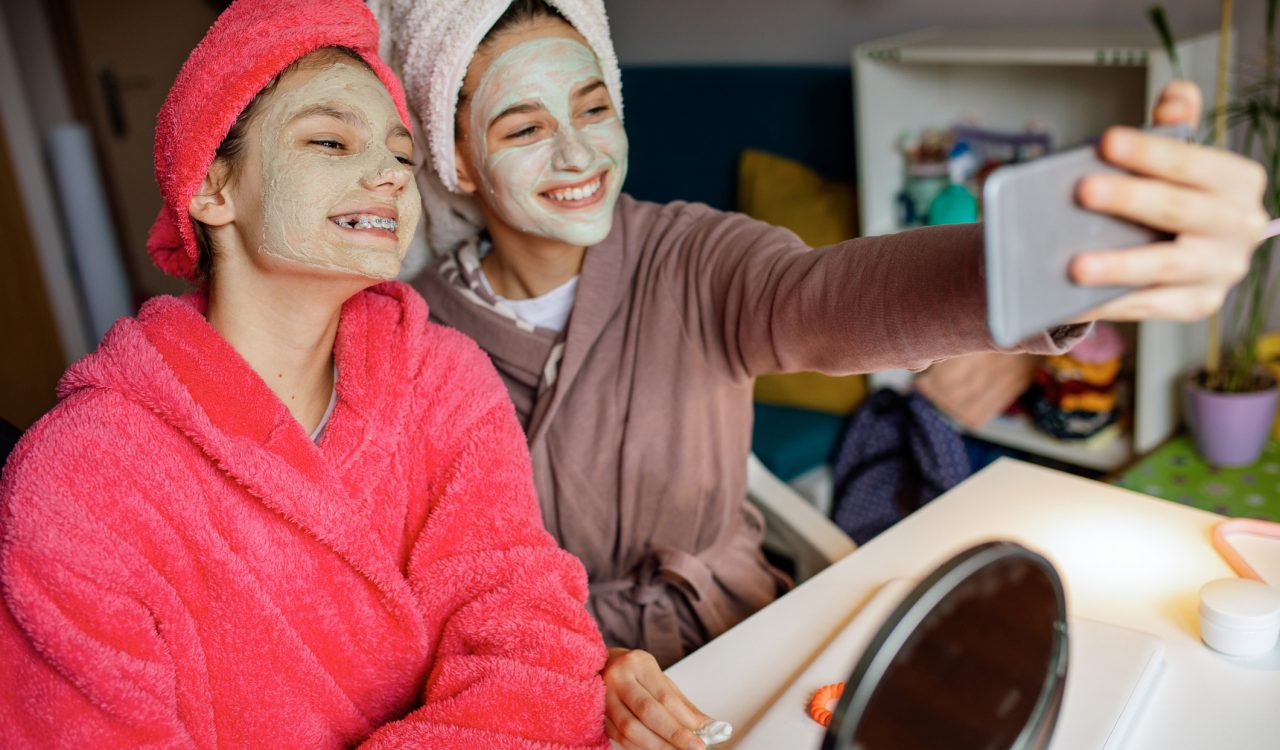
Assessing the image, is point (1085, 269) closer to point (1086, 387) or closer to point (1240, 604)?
point (1240, 604)

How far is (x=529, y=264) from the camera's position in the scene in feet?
4.27

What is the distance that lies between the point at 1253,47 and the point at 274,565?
1.80 metres

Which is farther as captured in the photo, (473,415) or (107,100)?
(107,100)

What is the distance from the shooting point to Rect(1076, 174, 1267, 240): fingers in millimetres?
558

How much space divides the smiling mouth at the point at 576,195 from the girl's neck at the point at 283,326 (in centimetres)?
31

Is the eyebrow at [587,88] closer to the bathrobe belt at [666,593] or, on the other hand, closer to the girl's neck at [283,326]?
the girl's neck at [283,326]

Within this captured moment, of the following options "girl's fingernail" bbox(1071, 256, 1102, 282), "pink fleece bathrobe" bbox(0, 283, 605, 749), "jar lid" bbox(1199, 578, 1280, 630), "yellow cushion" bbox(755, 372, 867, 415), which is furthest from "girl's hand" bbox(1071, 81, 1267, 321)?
"yellow cushion" bbox(755, 372, 867, 415)

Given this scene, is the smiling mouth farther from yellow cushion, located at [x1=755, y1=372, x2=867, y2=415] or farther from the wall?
the wall

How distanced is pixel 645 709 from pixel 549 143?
0.64m

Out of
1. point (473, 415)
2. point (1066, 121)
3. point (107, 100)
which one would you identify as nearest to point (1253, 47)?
point (1066, 121)

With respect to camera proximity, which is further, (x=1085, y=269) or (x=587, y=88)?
(x=587, y=88)

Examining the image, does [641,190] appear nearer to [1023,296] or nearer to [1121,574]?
[1121,574]

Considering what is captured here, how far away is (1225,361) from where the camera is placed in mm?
2055

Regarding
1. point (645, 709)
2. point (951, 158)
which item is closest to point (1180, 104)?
point (645, 709)
